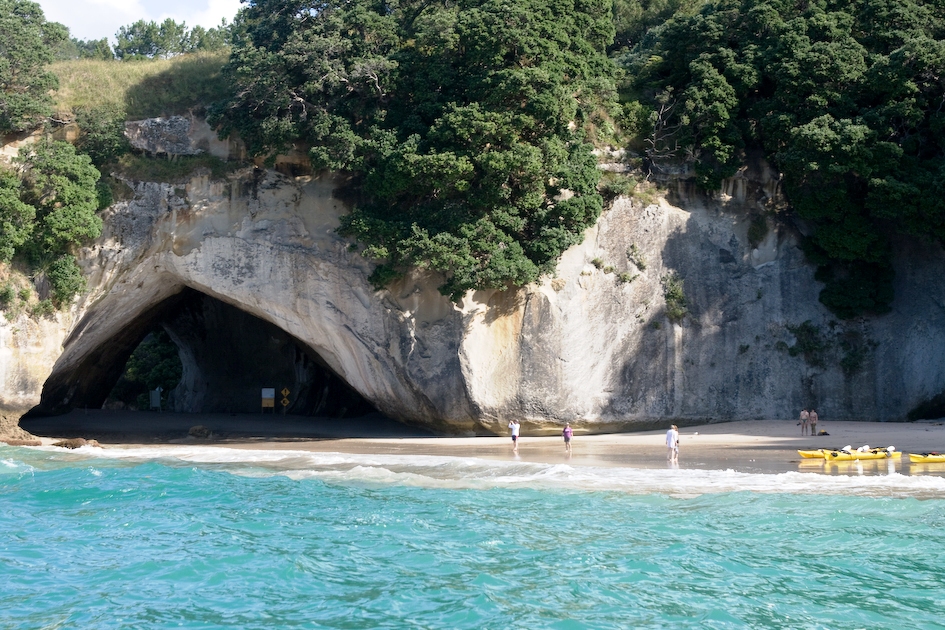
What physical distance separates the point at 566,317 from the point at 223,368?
19445mm

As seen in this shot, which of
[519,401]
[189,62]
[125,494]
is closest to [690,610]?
[125,494]

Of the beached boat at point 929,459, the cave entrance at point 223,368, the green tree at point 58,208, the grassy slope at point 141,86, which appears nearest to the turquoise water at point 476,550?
the beached boat at point 929,459

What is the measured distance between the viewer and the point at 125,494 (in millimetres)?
17984

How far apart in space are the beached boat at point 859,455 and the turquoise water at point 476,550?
1874 millimetres

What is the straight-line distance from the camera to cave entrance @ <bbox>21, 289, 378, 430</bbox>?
3434 centimetres

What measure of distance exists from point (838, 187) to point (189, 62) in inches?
852

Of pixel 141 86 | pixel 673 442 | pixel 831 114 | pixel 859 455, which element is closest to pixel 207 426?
pixel 141 86

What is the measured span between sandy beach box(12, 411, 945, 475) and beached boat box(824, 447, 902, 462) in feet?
0.75

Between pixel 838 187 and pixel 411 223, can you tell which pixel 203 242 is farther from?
pixel 838 187

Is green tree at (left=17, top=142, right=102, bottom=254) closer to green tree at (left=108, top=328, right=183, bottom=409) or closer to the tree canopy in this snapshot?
green tree at (left=108, top=328, right=183, bottom=409)

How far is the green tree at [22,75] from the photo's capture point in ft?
84.8

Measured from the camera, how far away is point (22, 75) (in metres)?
26.5

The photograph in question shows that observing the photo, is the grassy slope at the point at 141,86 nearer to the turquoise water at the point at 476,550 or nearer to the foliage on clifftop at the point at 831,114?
the turquoise water at the point at 476,550

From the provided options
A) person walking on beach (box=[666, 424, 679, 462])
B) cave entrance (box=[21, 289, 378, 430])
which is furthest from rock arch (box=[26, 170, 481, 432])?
person walking on beach (box=[666, 424, 679, 462])
